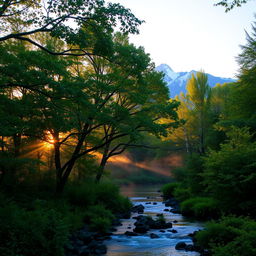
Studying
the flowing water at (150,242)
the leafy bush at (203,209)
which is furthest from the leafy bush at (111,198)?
the leafy bush at (203,209)

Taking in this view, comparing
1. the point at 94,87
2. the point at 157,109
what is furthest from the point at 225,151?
the point at 94,87

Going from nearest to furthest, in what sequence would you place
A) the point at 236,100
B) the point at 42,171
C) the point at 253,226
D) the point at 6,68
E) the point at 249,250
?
1. the point at 249,250
2. the point at 253,226
3. the point at 6,68
4. the point at 42,171
5. the point at 236,100

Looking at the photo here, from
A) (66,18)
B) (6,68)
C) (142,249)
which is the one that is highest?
(66,18)

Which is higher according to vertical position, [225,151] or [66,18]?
[66,18]

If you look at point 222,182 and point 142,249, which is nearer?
point 142,249

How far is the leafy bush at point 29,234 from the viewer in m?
8.89

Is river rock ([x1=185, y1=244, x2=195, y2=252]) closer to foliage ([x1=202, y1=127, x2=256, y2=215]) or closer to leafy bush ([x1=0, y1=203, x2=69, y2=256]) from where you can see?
foliage ([x1=202, y1=127, x2=256, y2=215])

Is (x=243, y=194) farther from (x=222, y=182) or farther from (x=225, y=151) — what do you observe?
(x=225, y=151)

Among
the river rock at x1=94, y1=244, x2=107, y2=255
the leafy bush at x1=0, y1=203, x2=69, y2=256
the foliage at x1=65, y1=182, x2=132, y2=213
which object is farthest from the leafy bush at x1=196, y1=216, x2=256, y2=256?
the foliage at x1=65, y1=182, x2=132, y2=213

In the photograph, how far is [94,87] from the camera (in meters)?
18.5

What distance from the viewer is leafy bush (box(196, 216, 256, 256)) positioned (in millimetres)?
7785

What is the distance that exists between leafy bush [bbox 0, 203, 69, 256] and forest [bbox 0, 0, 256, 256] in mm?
32

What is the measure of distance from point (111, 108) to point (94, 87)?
1658 mm

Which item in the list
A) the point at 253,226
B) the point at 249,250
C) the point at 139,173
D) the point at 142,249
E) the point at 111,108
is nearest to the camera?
the point at 249,250
